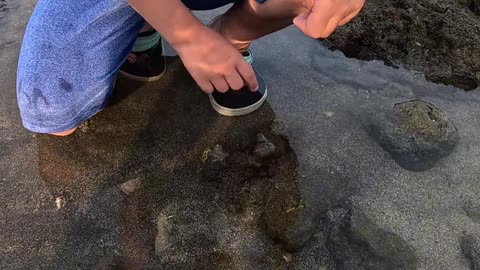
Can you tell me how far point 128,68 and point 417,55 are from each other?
1309 mm

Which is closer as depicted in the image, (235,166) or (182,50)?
(182,50)

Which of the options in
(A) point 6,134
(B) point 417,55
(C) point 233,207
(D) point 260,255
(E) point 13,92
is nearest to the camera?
(D) point 260,255

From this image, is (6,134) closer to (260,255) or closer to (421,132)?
(260,255)

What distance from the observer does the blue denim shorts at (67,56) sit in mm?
1591

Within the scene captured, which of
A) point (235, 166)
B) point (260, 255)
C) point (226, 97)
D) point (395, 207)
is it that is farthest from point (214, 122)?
point (395, 207)

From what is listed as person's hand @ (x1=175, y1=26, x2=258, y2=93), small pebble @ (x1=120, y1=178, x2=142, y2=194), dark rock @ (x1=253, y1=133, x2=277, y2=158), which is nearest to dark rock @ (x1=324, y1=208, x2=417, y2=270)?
dark rock @ (x1=253, y1=133, x2=277, y2=158)

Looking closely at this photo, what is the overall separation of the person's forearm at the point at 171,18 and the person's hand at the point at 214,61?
0.07 feet

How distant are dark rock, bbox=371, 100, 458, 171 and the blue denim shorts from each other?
1057 millimetres

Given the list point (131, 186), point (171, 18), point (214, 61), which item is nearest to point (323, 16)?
point (214, 61)

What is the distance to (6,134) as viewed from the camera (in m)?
1.82

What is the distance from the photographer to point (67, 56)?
1.60 meters

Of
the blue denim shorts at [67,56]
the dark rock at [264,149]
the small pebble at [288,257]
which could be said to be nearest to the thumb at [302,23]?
the dark rock at [264,149]

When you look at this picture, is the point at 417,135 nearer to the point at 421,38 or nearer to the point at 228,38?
the point at 421,38

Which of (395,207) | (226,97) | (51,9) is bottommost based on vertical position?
(395,207)
